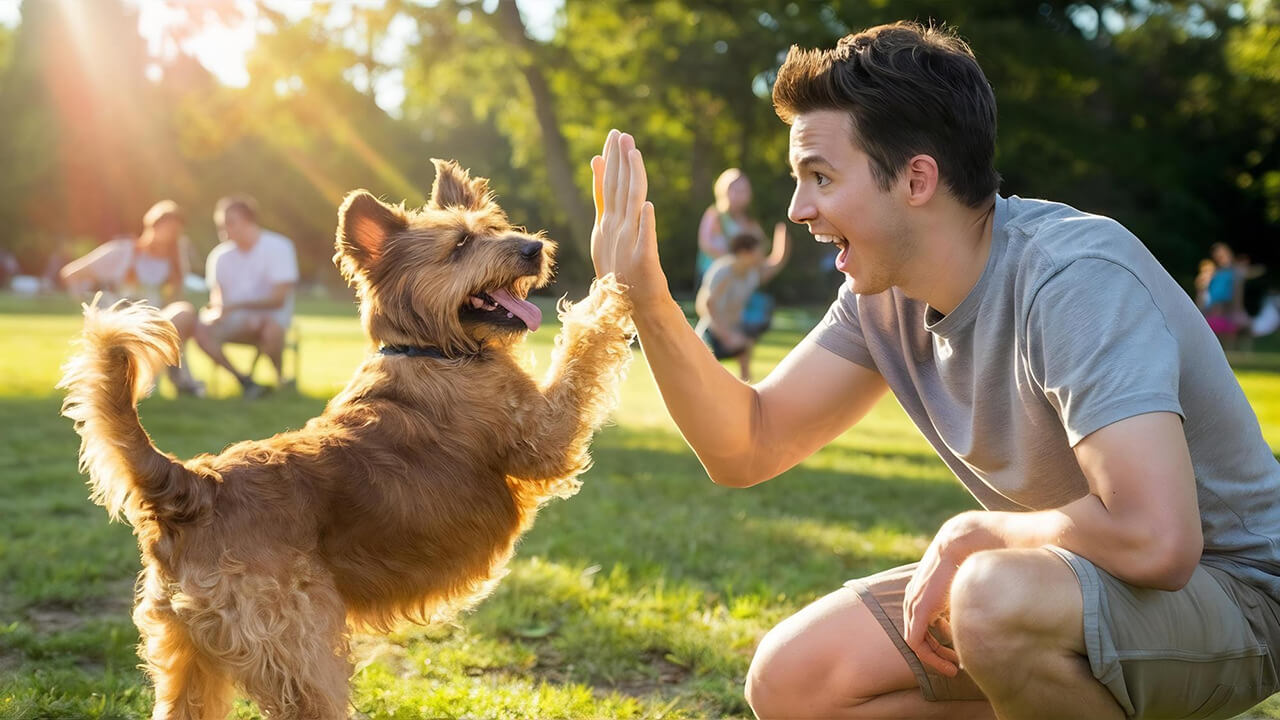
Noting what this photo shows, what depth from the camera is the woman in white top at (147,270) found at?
12883mm

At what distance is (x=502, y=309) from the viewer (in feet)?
13.7

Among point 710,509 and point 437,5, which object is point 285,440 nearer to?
point 710,509

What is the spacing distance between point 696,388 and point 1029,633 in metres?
1.29

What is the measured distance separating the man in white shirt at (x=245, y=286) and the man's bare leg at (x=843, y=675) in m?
10.1

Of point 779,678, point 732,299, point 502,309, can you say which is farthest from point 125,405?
point 732,299

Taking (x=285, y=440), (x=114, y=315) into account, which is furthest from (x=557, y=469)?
(x=114, y=315)

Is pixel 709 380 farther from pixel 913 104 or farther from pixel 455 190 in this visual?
pixel 455 190

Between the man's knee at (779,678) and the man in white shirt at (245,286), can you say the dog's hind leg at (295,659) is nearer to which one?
the man's knee at (779,678)

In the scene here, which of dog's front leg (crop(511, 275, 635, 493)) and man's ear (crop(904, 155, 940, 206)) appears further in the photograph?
dog's front leg (crop(511, 275, 635, 493))

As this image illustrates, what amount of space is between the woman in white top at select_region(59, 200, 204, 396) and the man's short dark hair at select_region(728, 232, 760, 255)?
6376 mm

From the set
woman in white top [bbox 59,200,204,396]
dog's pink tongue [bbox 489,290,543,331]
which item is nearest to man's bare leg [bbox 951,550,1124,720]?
dog's pink tongue [bbox 489,290,543,331]

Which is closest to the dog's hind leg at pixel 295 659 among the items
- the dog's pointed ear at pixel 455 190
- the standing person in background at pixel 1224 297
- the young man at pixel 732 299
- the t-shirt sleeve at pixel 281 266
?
the dog's pointed ear at pixel 455 190

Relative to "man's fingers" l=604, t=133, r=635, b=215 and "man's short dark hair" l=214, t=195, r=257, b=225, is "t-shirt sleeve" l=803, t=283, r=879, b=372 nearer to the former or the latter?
"man's fingers" l=604, t=133, r=635, b=215

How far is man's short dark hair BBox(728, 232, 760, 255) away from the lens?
1240 centimetres
